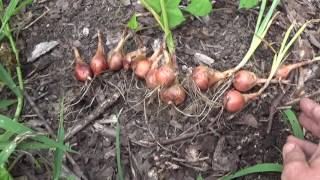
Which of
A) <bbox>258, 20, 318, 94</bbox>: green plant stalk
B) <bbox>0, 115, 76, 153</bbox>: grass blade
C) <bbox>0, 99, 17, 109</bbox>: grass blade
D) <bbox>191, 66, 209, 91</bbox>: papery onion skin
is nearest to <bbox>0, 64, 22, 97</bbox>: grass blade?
<bbox>0, 99, 17, 109</bbox>: grass blade

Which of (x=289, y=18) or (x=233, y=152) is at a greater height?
(x=289, y=18)

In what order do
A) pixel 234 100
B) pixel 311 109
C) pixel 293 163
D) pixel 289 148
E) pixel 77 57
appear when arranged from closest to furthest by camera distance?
pixel 293 163 → pixel 289 148 → pixel 311 109 → pixel 234 100 → pixel 77 57

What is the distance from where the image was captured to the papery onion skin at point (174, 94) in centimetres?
165

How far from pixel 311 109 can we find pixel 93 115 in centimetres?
70

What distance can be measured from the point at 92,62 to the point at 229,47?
489 millimetres

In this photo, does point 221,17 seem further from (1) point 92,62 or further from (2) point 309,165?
(2) point 309,165

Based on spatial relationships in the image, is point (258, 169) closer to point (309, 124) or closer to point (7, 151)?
point (309, 124)

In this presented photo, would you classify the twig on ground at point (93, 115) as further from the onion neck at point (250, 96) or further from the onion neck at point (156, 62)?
the onion neck at point (250, 96)

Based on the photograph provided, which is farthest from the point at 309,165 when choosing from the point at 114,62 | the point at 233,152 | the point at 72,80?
the point at 72,80

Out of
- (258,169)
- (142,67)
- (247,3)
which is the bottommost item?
(258,169)

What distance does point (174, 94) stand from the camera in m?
1.65

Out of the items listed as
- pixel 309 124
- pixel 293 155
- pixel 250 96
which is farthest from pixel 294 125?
pixel 293 155

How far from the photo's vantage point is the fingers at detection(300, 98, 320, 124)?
153 centimetres

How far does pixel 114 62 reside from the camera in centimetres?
172
